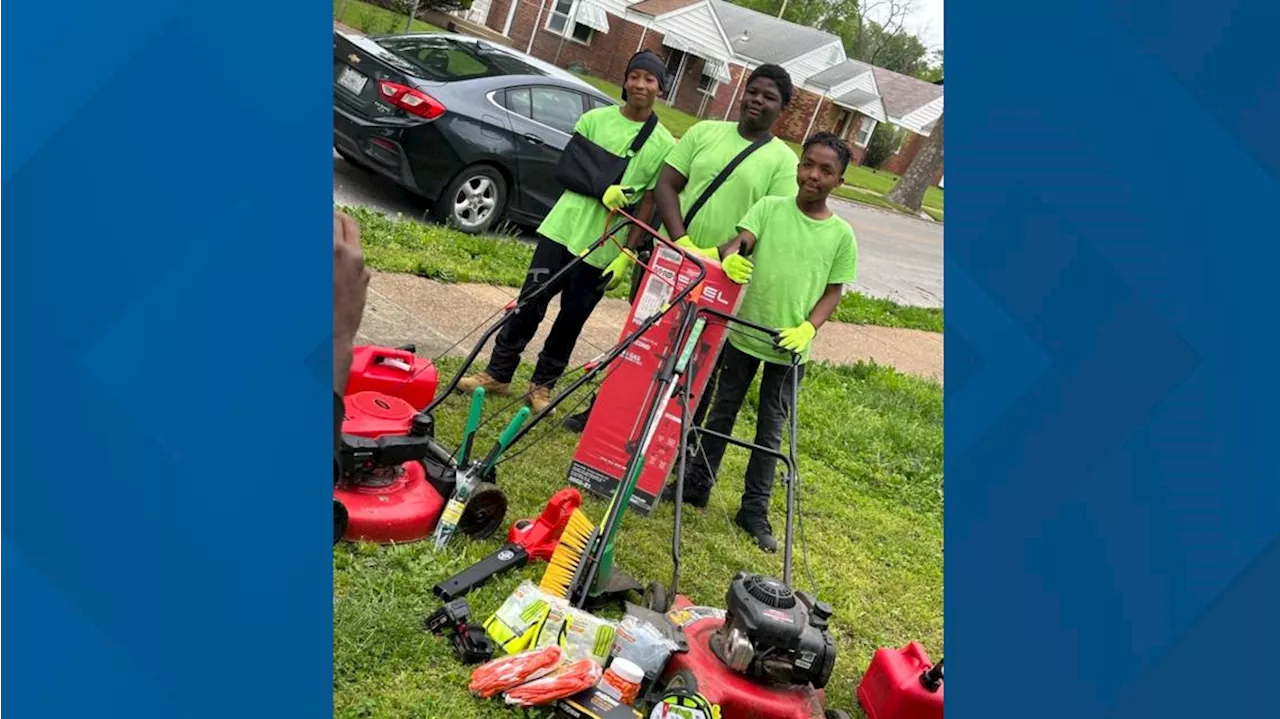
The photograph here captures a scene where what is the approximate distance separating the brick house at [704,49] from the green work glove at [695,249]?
1238 inches

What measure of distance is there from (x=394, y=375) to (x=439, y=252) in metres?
3.26

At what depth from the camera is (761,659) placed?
354cm

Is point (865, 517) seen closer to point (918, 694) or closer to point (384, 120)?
point (918, 694)

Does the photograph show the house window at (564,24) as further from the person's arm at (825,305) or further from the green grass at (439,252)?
the person's arm at (825,305)

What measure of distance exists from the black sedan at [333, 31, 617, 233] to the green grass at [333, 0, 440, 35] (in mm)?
12936

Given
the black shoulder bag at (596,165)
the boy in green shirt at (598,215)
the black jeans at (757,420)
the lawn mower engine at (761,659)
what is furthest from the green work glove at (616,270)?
the lawn mower engine at (761,659)

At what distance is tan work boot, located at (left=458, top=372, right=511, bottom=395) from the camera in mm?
5648

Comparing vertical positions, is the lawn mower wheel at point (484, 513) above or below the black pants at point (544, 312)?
below

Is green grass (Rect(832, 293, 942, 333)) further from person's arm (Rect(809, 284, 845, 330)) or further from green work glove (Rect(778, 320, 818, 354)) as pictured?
green work glove (Rect(778, 320, 818, 354))

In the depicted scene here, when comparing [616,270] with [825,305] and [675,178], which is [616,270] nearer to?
[675,178]

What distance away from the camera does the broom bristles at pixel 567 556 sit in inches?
150

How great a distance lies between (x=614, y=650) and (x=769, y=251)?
6.61 ft

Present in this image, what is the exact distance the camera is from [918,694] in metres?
3.79

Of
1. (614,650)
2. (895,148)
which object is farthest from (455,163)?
(895,148)
